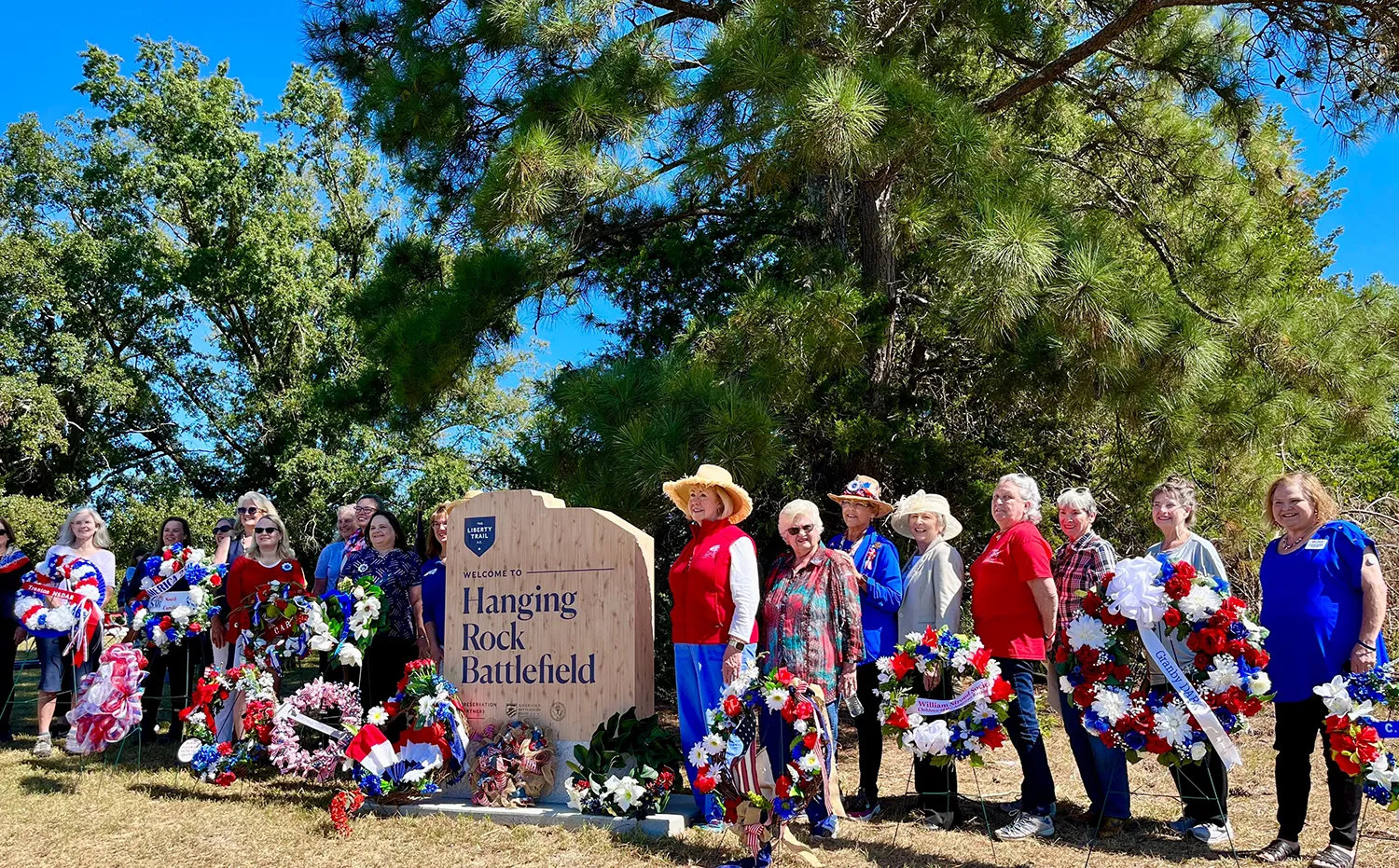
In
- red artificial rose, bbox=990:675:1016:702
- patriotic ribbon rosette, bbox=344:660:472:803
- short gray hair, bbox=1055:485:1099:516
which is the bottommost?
patriotic ribbon rosette, bbox=344:660:472:803

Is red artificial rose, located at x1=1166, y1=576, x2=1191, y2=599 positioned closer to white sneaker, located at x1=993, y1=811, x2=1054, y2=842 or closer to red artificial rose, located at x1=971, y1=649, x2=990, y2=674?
red artificial rose, located at x1=971, y1=649, x2=990, y2=674

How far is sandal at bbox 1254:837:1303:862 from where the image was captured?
3959 mm

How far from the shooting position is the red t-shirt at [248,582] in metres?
5.62

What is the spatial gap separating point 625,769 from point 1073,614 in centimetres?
193

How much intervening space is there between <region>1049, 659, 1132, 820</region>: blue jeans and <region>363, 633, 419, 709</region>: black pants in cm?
324

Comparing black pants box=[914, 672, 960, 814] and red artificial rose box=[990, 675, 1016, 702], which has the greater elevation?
red artificial rose box=[990, 675, 1016, 702]

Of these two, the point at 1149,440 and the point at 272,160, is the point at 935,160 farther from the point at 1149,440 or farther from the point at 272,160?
the point at 272,160

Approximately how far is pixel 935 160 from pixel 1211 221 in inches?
110

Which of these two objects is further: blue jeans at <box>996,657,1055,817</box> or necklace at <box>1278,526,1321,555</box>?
blue jeans at <box>996,657,1055,817</box>

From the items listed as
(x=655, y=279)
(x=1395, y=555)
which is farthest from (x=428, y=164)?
(x=1395, y=555)

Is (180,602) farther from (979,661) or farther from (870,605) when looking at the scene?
(979,661)

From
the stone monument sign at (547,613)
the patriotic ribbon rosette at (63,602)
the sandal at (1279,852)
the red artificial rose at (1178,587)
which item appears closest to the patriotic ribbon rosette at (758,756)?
the stone monument sign at (547,613)

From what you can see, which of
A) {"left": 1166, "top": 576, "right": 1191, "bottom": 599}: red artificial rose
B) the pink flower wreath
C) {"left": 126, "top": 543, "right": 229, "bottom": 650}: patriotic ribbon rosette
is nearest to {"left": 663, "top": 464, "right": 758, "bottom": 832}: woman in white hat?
{"left": 1166, "top": 576, "right": 1191, "bottom": 599}: red artificial rose

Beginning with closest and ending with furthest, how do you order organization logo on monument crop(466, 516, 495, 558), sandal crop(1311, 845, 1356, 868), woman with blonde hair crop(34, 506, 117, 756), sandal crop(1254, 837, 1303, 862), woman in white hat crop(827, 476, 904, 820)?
sandal crop(1311, 845, 1356, 868) → sandal crop(1254, 837, 1303, 862) → woman in white hat crop(827, 476, 904, 820) → organization logo on monument crop(466, 516, 495, 558) → woman with blonde hair crop(34, 506, 117, 756)
